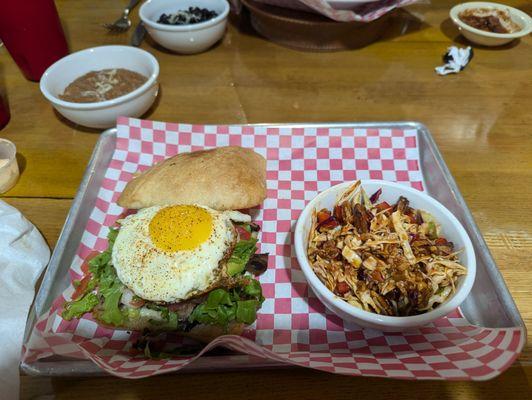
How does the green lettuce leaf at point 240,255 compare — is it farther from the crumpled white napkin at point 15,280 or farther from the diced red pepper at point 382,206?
the crumpled white napkin at point 15,280

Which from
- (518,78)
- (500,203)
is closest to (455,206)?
(500,203)

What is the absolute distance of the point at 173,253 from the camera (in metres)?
1.21

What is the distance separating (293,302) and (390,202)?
498 millimetres

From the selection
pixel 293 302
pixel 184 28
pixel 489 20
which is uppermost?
pixel 184 28

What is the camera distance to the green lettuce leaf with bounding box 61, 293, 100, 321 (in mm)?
1232

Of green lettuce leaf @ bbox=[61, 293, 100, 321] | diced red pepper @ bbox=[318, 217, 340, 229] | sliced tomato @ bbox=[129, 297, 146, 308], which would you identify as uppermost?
A: diced red pepper @ bbox=[318, 217, 340, 229]

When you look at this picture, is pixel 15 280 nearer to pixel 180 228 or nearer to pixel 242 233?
pixel 180 228

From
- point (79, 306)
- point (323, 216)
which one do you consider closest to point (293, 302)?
point (323, 216)

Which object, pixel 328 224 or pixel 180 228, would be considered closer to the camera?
pixel 180 228

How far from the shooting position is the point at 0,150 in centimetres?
174

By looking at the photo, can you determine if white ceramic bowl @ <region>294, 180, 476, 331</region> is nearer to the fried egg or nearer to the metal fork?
the fried egg

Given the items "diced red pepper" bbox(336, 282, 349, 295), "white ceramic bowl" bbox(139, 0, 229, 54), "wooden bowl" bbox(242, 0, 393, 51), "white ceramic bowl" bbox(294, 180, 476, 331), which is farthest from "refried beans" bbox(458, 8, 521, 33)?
"diced red pepper" bbox(336, 282, 349, 295)

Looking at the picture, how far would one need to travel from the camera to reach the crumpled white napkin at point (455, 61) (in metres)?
2.38

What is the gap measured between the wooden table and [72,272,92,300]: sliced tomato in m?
0.27
